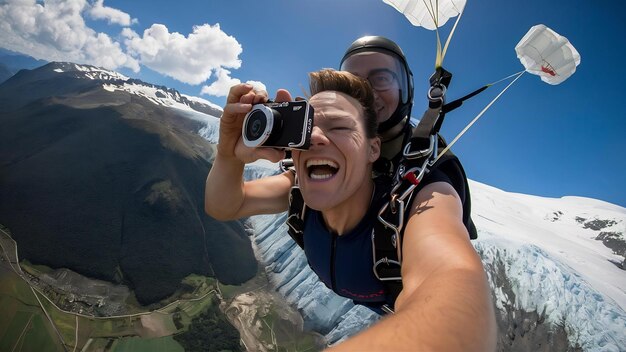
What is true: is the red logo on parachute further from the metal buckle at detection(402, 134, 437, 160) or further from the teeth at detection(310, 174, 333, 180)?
the teeth at detection(310, 174, 333, 180)

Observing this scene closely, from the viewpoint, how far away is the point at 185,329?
66875 millimetres

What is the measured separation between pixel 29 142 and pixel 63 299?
72.0m

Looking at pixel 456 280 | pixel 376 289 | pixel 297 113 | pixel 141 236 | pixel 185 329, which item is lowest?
pixel 185 329

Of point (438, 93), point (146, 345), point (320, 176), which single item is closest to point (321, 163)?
point (320, 176)

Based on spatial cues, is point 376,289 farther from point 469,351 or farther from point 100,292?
point 100,292

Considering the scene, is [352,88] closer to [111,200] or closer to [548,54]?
[548,54]

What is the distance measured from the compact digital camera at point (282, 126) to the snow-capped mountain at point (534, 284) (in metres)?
50.7

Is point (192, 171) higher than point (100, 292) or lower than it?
higher

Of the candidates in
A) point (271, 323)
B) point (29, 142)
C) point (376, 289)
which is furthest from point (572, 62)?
point (29, 142)

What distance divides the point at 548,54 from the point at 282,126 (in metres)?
4.24

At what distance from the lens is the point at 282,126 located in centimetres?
212

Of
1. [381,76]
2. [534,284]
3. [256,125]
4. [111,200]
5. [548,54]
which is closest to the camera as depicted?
[256,125]

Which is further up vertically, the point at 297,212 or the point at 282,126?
the point at 282,126

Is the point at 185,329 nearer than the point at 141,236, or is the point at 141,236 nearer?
the point at 185,329
